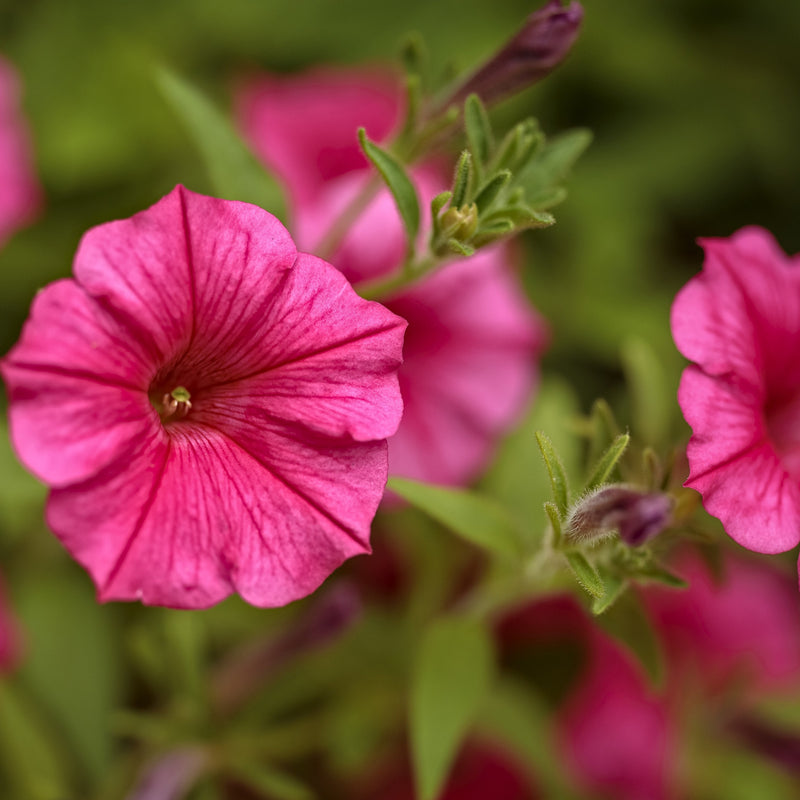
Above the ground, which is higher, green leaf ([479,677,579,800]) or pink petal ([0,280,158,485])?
pink petal ([0,280,158,485])

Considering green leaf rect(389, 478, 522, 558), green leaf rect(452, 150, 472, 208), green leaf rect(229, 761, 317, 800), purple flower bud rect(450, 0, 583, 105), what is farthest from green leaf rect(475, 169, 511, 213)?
green leaf rect(229, 761, 317, 800)

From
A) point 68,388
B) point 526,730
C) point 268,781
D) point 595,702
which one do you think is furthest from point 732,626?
point 68,388

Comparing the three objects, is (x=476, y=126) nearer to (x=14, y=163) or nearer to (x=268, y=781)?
(x=268, y=781)

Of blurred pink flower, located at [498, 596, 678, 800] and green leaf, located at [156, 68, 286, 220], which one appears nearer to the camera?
green leaf, located at [156, 68, 286, 220]

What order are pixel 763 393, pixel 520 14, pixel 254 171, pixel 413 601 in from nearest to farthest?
pixel 763 393 < pixel 254 171 < pixel 413 601 < pixel 520 14

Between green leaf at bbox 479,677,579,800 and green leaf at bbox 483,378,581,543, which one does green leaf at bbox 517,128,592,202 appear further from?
green leaf at bbox 479,677,579,800

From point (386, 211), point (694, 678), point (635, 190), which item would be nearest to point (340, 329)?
point (386, 211)

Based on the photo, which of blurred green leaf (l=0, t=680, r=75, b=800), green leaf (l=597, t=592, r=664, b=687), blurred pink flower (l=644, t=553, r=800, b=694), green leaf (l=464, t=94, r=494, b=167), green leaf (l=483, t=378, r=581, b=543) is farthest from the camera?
blurred pink flower (l=644, t=553, r=800, b=694)

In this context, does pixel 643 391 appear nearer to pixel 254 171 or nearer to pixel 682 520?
pixel 682 520
